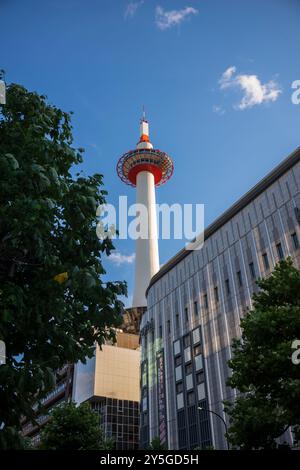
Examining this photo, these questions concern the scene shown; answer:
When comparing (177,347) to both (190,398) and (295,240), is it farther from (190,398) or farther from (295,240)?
(295,240)

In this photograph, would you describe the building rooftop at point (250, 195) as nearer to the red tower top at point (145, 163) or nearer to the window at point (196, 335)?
the window at point (196, 335)

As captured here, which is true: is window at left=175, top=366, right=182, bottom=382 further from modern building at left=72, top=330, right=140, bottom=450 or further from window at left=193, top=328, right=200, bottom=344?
modern building at left=72, top=330, right=140, bottom=450

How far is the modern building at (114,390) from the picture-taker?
7575 centimetres

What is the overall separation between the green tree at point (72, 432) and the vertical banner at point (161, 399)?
1939 centimetres

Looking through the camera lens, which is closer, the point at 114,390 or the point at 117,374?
the point at 114,390

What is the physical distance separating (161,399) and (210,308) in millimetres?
14041

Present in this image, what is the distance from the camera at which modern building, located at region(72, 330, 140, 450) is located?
75750 mm

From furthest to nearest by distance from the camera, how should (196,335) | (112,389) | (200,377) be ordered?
(112,389) < (196,335) < (200,377)

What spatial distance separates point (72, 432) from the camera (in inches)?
1300

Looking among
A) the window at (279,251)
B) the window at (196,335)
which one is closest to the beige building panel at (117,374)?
the window at (196,335)

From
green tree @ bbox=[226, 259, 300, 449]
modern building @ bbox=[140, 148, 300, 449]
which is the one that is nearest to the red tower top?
modern building @ bbox=[140, 148, 300, 449]

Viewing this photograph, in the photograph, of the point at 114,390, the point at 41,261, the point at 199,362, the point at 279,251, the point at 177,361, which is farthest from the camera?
the point at 114,390

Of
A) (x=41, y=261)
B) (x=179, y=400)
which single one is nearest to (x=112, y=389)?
(x=179, y=400)

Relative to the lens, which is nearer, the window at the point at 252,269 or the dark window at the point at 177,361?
the window at the point at 252,269
